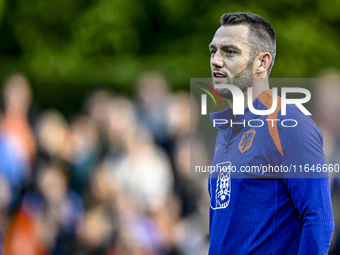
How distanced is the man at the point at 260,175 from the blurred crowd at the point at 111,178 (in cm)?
204

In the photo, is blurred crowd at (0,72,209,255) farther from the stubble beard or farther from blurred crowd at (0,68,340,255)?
the stubble beard

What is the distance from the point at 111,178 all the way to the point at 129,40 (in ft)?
9.08

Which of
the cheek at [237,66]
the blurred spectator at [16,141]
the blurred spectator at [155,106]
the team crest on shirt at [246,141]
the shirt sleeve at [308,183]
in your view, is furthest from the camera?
the blurred spectator at [16,141]

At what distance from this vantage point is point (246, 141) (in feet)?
7.20

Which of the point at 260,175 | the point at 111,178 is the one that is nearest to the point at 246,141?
the point at 260,175

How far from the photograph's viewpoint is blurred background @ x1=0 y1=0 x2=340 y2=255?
4.91 metres

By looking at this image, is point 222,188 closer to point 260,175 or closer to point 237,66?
point 260,175

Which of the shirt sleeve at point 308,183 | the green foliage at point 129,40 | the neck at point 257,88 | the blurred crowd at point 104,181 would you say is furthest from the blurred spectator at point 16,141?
the shirt sleeve at point 308,183

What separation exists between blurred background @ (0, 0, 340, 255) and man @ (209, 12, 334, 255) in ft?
5.81

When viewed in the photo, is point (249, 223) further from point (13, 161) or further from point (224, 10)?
point (224, 10)

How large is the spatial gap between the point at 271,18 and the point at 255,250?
5453mm

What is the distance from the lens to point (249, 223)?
6.89ft

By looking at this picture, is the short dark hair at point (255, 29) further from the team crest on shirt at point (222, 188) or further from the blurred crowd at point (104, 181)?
the blurred crowd at point (104, 181)

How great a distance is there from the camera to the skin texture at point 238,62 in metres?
2.30
